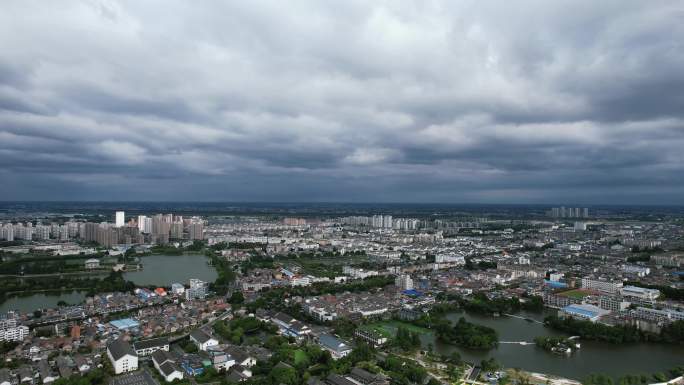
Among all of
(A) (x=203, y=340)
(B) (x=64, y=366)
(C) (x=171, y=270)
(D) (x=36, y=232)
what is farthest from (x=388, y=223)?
(B) (x=64, y=366)

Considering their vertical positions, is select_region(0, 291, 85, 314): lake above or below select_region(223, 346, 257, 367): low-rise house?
below

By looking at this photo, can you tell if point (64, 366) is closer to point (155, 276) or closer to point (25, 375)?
point (25, 375)

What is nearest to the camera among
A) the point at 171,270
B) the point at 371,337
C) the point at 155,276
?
the point at 371,337

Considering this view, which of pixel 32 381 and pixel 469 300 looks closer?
pixel 32 381

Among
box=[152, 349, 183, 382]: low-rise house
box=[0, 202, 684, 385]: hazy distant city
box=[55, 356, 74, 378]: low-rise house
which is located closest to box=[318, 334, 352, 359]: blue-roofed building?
box=[0, 202, 684, 385]: hazy distant city

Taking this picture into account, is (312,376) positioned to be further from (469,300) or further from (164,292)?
(164,292)

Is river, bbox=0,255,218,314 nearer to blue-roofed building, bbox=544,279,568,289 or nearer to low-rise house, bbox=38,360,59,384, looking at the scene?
low-rise house, bbox=38,360,59,384

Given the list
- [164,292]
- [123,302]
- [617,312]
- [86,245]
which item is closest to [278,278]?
[164,292]
